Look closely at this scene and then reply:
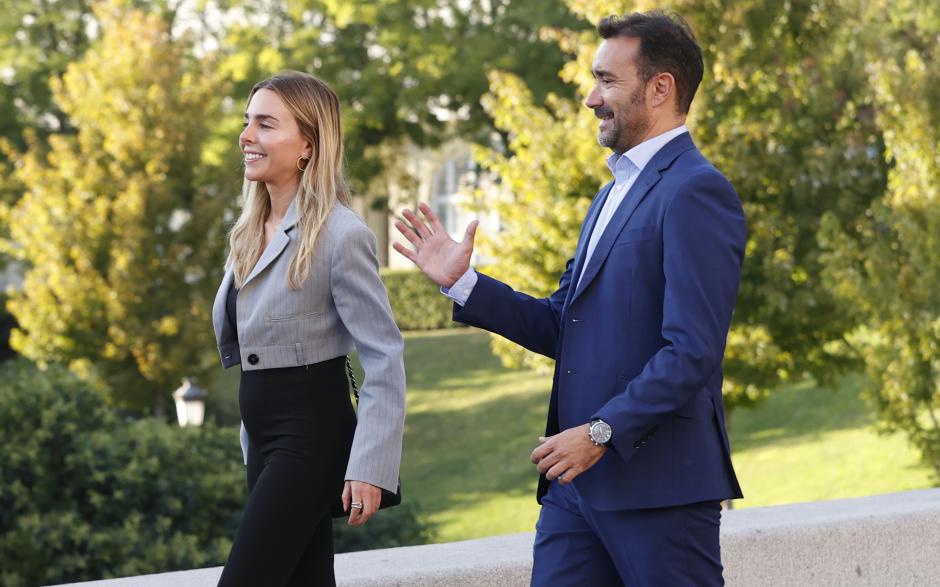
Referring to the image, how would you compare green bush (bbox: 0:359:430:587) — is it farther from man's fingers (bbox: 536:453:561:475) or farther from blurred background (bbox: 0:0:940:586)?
man's fingers (bbox: 536:453:561:475)

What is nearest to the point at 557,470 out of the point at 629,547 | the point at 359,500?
the point at 629,547

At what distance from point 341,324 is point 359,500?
1.53 feet

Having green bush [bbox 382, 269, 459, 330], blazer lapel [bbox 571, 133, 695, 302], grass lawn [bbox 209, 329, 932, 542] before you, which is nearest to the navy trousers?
blazer lapel [bbox 571, 133, 695, 302]

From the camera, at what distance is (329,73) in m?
27.9

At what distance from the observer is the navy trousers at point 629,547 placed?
9.11ft

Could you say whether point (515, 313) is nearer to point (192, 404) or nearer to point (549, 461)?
point (549, 461)

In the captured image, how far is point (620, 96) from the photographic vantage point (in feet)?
9.61

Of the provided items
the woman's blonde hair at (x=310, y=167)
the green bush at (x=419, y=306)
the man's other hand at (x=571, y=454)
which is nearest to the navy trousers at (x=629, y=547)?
the man's other hand at (x=571, y=454)

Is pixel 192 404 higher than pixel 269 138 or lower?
lower

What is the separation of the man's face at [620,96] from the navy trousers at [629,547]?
2.86 ft

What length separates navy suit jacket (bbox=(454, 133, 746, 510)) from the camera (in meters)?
2.66

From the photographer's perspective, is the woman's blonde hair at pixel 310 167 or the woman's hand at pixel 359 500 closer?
the woman's hand at pixel 359 500

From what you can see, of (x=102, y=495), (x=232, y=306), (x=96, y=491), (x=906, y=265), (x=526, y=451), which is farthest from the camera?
(x=526, y=451)

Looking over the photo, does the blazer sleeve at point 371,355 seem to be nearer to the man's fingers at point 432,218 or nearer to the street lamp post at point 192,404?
the man's fingers at point 432,218
